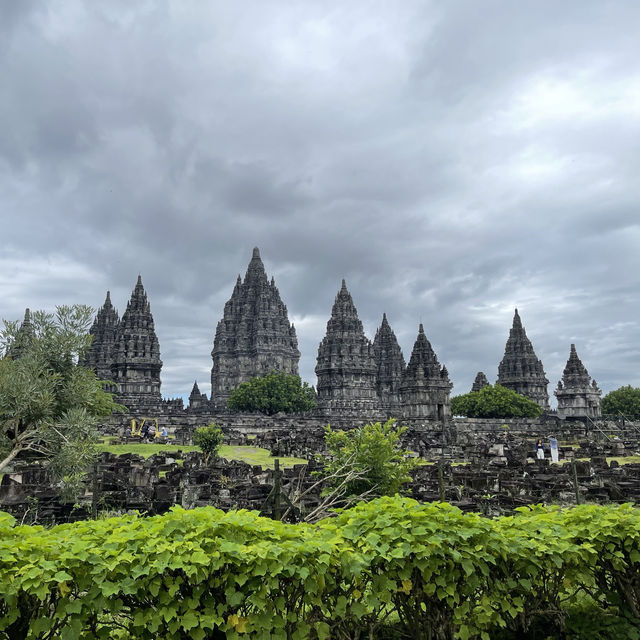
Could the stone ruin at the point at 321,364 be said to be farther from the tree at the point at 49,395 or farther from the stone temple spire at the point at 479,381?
the tree at the point at 49,395

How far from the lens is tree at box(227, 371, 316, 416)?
7062cm

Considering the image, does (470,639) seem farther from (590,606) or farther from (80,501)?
(80,501)

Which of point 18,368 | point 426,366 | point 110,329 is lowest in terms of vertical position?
point 18,368

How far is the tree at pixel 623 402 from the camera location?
79500 mm

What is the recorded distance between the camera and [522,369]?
8525cm

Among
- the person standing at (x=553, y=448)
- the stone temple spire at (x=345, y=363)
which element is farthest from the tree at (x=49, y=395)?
the stone temple spire at (x=345, y=363)

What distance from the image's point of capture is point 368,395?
79062mm

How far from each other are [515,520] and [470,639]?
1152 millimetres

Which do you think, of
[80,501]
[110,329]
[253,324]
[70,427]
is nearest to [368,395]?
[253,324]

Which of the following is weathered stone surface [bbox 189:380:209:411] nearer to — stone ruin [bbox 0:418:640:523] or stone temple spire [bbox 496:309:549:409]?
stone temple spire [bbox 496:309:549:409]

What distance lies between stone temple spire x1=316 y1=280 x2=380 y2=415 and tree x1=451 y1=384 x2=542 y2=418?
43.9 feet

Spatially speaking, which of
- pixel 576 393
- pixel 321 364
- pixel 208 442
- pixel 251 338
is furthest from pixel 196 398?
pixel 208 442

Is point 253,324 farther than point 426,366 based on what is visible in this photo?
Yes

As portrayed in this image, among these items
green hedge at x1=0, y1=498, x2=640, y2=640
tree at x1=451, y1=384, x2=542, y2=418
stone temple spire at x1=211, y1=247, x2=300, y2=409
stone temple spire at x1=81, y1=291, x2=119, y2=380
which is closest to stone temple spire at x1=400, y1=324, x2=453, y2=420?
tree at x1=451, y1=384, x2=542, y2=418
